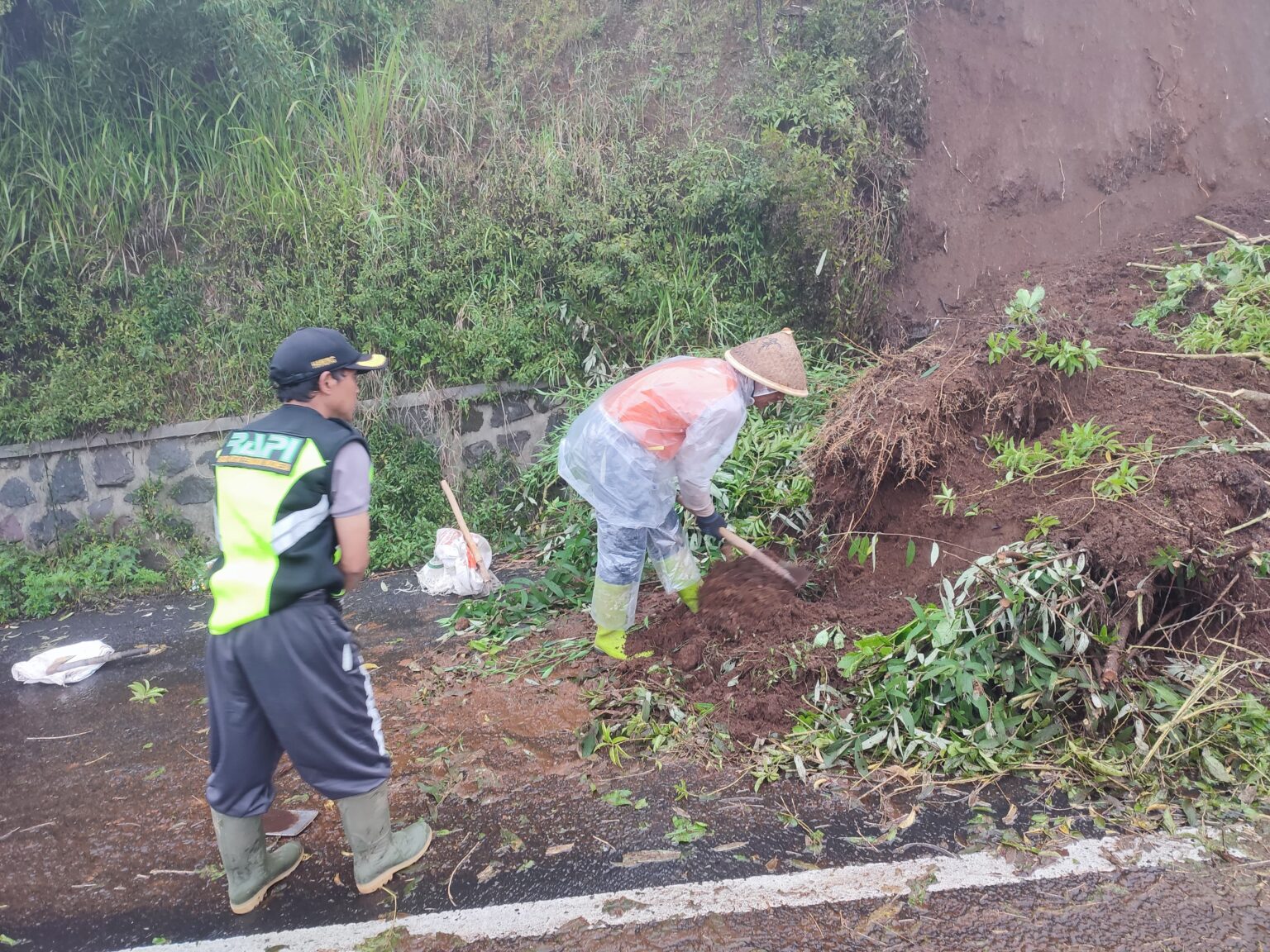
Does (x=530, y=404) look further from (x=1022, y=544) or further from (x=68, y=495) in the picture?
(x=1022, y=544)

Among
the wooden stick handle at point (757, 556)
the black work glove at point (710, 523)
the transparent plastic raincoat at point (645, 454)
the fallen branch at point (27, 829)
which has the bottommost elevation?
the fallen branch at point (27, 829)

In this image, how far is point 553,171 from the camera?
7.91m

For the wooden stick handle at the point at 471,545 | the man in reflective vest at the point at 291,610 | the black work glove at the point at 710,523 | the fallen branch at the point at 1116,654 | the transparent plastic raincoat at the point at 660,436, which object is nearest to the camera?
the man in reflective vest at the point at 291,610

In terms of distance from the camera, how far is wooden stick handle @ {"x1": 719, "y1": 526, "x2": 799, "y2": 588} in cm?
462

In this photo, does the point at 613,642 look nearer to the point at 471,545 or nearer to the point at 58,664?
the point at 471,545

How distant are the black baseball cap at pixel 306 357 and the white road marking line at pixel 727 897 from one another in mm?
1847

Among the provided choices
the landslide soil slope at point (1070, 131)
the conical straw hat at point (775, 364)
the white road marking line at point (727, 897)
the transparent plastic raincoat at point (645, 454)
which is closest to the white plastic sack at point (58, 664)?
the white road marking line at point (727, 897)

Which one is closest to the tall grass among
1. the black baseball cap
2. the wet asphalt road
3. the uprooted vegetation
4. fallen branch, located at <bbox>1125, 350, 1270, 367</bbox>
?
fallen branch, located at <bbox>1125, 350, 1270, 367</bbox>

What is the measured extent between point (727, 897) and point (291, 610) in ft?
5.63

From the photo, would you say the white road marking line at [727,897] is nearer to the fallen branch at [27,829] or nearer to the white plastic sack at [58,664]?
the fallen branch at [27,829]

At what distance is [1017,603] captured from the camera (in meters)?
3.70

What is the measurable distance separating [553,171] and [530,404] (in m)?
2.22

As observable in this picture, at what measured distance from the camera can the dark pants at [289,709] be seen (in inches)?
111

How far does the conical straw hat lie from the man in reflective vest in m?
2.02
